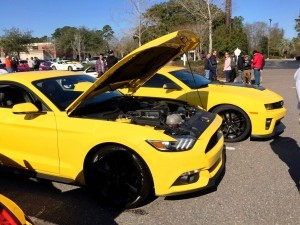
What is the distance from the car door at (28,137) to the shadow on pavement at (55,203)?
13.2 inches

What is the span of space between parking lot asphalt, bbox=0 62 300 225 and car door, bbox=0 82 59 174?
1.23ft

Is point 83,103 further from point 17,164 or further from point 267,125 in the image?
point 267,125

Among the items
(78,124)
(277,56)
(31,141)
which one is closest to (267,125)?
(78,124)

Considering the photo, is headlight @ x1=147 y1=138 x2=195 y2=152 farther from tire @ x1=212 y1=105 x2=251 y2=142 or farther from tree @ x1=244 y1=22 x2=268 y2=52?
tree @ x1=244 y1=22 x2=268 y2=52

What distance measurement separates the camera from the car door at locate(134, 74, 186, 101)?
6703 mm

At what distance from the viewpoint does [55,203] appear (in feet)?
13.4

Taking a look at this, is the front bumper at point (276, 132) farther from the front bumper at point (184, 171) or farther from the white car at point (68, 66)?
the white car at point (68, 66)

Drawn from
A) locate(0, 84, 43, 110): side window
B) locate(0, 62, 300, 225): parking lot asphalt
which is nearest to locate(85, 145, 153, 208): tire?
locate(0, 62, 300, 225): parking lot asphalt

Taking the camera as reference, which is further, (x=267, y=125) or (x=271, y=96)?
(x=271, y=96)

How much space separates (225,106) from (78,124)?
3.28 meters

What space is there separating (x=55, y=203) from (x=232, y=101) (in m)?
3.65

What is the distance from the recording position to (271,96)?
21.4 ft

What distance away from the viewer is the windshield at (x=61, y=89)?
4.32 metres

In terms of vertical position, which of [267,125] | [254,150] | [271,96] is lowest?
[254,150]
